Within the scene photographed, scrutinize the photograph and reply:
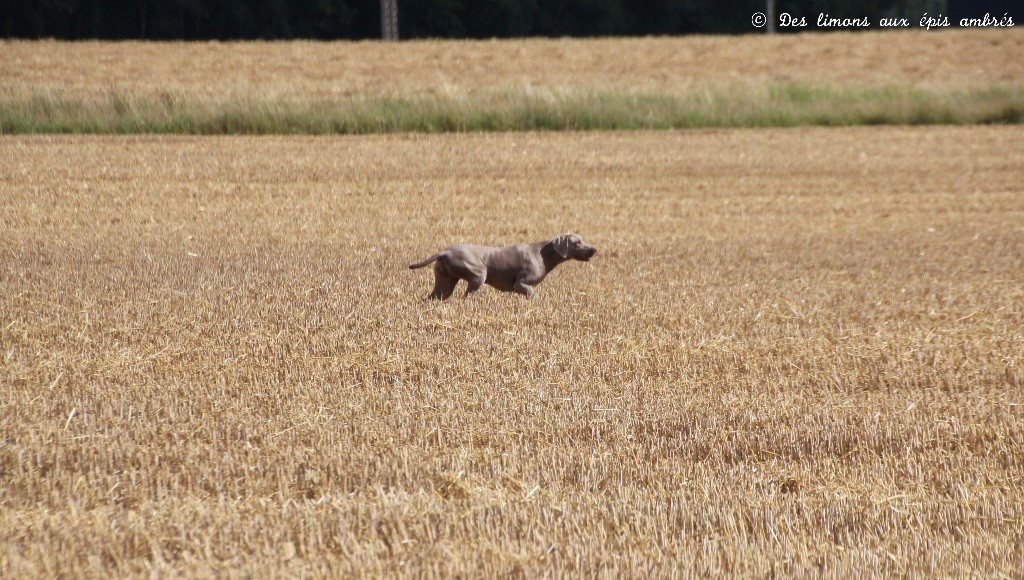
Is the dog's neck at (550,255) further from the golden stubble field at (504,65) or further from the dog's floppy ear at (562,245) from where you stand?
the golden stubble field at (504,65)

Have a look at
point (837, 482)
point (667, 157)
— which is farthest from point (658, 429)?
point (667, 157)

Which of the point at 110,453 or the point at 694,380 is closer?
the point at 110,453

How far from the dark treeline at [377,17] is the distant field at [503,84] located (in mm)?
13839

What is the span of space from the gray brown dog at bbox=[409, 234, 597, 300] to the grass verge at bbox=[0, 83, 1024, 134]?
46.3ft

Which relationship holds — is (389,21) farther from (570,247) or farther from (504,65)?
(570,247)

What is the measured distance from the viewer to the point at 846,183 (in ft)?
55.9

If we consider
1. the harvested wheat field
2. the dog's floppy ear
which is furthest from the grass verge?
the dog's floppy ear

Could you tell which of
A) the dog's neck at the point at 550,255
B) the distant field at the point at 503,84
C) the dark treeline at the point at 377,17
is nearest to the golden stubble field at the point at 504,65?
the distant field at the point at 503,84

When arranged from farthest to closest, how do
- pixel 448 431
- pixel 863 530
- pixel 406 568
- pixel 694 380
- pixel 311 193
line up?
pixel 311 193
pixel 694 380
pixel 448 431
pixel 863 530
pixel 406 568

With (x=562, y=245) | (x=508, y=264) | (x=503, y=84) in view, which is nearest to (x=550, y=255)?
(x=562, y=245)

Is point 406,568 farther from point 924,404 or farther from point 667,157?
point 667,157

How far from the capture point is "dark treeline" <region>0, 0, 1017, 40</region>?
44969 mm

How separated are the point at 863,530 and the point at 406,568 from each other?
1577mm

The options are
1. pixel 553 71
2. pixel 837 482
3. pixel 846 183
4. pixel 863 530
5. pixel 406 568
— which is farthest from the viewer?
pixel 553 71
